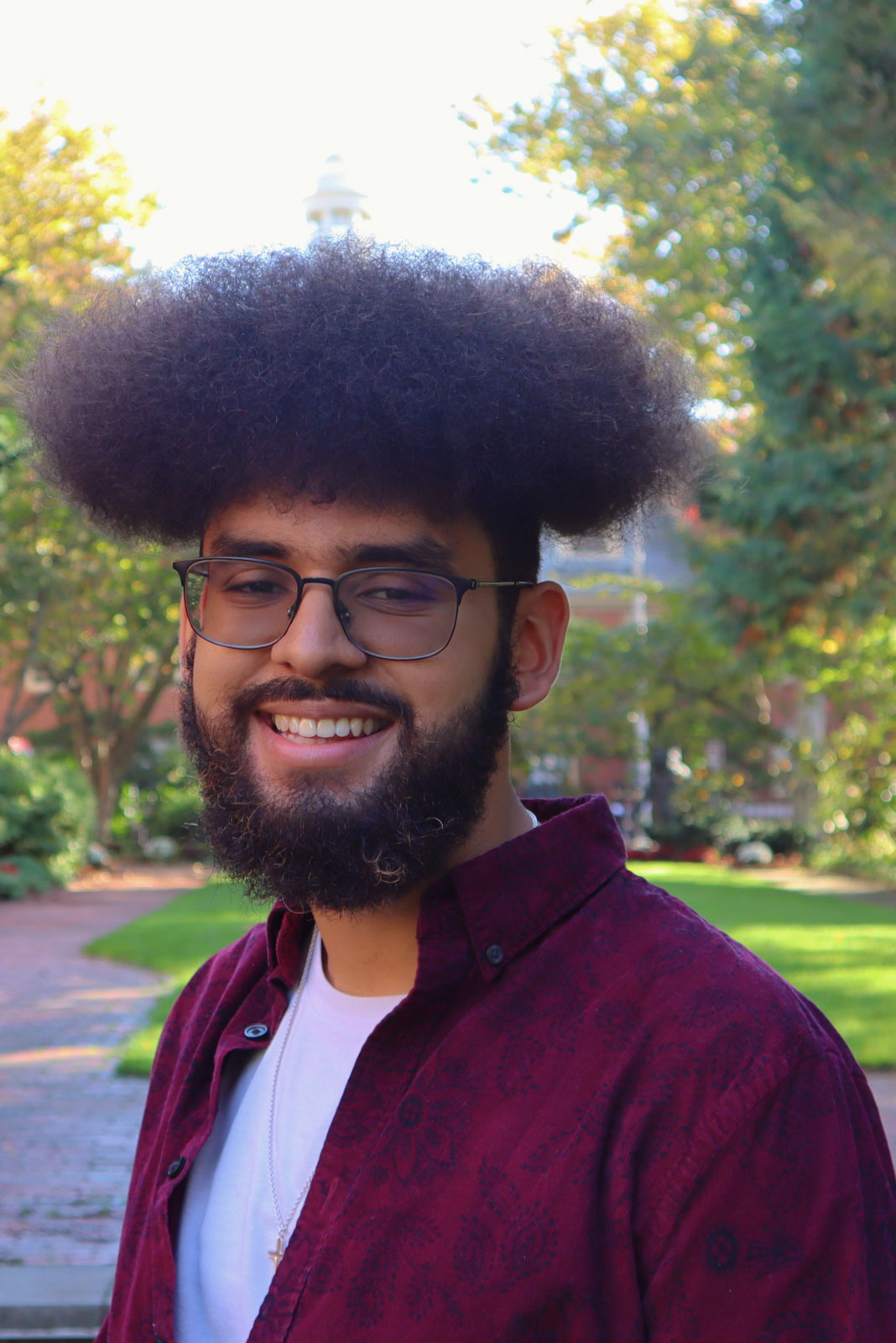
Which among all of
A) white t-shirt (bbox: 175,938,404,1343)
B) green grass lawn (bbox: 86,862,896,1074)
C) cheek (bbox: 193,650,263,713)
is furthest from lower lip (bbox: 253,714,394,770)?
green grass lawn (bbox: 86,862,896,1074)

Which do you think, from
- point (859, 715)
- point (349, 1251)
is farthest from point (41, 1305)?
point (859, 715)

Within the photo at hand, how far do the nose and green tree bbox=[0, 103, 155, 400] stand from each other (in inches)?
586

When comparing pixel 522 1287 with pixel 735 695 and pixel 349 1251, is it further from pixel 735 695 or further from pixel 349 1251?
pixel 735 695

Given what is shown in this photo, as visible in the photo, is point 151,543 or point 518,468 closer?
point 518,468

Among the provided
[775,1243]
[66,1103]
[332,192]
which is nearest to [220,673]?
[775,1243]

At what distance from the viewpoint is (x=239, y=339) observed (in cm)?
190

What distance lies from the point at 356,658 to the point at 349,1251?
2.20 feet

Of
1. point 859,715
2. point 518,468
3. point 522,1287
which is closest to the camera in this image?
point 522,1287

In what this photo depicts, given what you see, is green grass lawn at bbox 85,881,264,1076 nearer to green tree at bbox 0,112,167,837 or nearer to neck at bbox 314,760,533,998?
green tree at bbox 0,112,167,837

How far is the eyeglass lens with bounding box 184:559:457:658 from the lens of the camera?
68.2 inches

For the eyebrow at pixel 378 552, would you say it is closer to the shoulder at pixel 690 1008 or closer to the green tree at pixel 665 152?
the shoulder at pixel 690 1008

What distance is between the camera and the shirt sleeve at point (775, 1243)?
1331 mm

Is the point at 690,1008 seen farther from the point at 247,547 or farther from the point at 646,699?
the point at 646,699

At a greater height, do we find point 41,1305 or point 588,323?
point 588,323
